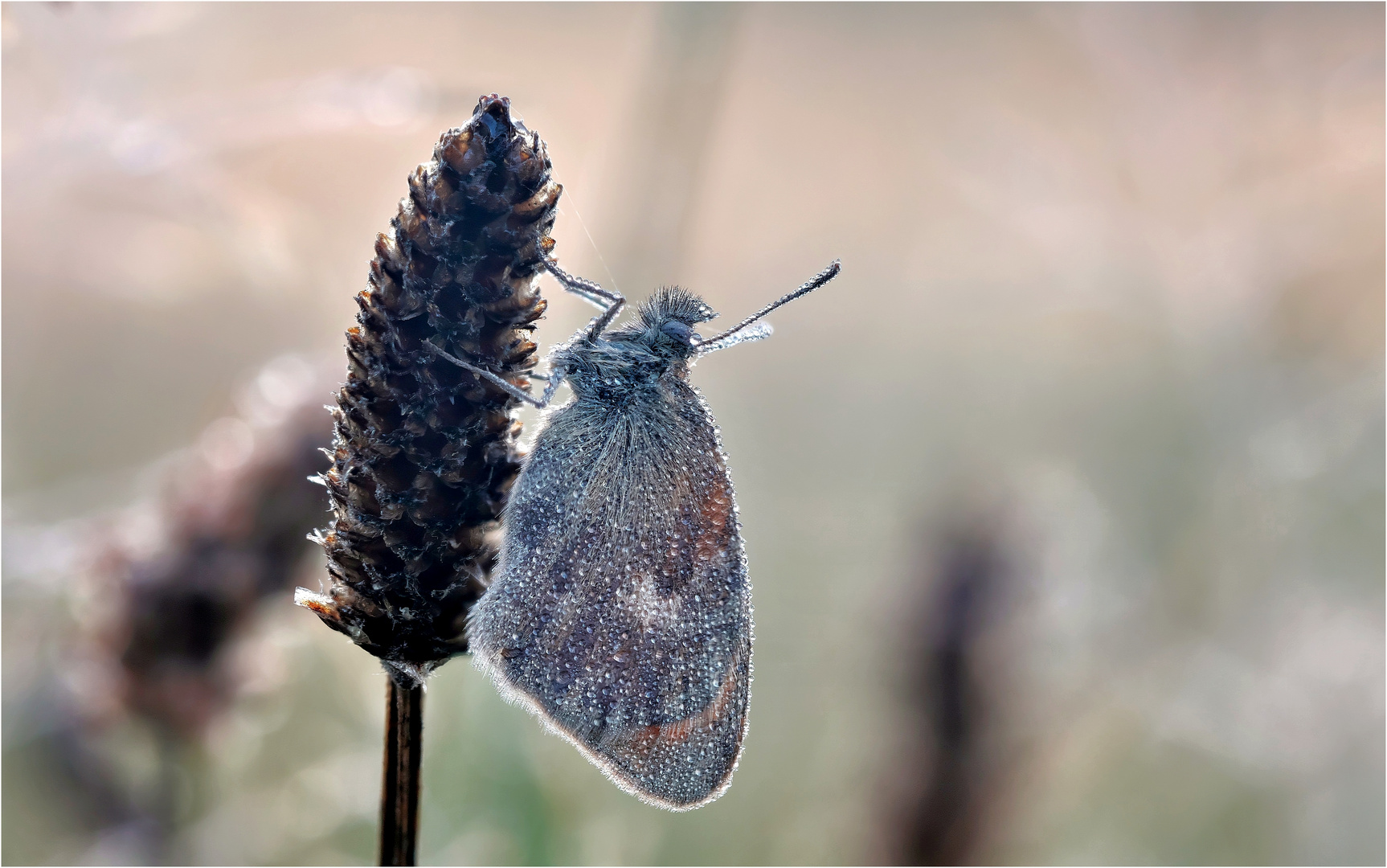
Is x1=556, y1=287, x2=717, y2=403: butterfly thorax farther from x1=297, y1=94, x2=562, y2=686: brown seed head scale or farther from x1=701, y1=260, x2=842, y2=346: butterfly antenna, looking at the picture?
x1=297, y1=94, x2=562, y2=686: brown seed head scale

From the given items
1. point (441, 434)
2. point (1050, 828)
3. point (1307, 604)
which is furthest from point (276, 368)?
point (1307, 604)

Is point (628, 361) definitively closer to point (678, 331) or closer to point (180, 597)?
point (678, 331)

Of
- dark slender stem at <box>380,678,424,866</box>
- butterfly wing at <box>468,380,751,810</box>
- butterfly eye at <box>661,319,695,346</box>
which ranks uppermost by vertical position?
butterfly eye at <box>661,319,695,346</box>

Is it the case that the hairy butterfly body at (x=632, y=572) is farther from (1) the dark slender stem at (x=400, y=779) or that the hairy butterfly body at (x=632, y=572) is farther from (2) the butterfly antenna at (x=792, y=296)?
(1) the dark slender stem at (x=400, y=779)

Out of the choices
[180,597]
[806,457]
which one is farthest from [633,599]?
[806,457]

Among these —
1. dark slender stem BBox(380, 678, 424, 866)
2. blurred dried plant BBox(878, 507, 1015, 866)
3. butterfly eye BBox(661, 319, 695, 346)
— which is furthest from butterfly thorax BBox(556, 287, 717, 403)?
blurred dried plant BBox(878, 507, 1015, 866)

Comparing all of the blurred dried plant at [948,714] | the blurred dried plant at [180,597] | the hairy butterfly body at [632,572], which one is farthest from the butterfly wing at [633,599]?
the blurred dried plant at [948,714]
